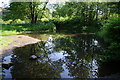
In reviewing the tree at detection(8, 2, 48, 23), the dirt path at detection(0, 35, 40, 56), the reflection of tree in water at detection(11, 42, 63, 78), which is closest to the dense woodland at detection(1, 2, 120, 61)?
the tree at detection(8, 2, 48, 23)

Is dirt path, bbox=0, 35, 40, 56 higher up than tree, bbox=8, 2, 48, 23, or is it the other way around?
tree, bbox=8, 2, 48, 23

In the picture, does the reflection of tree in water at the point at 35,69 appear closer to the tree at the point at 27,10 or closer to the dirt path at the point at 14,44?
the dirt path at the point at 14,44

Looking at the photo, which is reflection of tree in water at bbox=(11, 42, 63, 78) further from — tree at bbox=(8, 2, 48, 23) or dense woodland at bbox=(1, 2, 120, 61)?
tree at bbox=(8, 2, 48, 23)

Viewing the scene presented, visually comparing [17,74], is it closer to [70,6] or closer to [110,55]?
[110,55]

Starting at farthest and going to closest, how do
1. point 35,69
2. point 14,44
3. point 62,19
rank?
point 62,19
point 14,44
point 35,69

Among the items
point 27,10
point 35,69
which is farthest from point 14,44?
point 27,10

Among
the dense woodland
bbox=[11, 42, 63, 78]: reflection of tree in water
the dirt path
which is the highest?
the dense woodland

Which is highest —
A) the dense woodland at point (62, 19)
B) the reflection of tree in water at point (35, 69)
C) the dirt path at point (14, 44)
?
the dense woodland at point (62, 19)

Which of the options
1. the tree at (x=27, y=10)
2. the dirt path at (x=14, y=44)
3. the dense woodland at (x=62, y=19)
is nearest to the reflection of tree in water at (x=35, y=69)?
the dirt path at (x=14, y=44)

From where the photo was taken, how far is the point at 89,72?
5617mm

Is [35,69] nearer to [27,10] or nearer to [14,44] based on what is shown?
[14,44]

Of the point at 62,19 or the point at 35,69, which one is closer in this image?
the point at 35,69

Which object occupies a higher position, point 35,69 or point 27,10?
point 27,10

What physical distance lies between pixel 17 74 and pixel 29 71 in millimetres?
508
